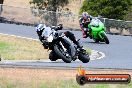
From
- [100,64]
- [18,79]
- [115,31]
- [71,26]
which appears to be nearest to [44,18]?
[71,26]

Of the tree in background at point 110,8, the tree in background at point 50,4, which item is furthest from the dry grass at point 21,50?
the tree in background at point 110,8

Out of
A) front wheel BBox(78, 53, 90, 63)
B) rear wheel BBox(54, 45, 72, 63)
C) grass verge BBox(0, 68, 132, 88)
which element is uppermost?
rear wheel BBox(54, 45, 72, 63)

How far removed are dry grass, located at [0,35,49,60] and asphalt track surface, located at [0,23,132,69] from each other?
235 cm

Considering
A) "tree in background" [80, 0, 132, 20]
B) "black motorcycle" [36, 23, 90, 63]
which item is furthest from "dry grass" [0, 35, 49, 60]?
"tree in background" [80, 0, 132, 20]

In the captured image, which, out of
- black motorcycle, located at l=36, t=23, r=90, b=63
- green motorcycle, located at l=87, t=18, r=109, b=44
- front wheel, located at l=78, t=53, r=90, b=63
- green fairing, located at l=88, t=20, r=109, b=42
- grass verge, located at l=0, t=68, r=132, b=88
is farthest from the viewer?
green fairing, located at l=88, t=20, r=109, b=42

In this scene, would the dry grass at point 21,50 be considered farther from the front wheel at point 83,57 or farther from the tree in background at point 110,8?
the tree in background at point 110,8

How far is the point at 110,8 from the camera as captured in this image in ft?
193

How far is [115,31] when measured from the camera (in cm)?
4359

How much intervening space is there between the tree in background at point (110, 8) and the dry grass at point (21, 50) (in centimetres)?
2600

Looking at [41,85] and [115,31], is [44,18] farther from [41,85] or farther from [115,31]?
[41,85]

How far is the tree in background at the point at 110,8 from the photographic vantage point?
58719 mm

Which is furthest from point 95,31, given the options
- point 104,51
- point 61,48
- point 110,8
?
point 110,8

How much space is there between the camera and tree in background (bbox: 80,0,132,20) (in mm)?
58719

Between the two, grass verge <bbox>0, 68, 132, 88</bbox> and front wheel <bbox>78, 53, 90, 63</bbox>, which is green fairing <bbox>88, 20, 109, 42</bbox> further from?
front wheel <bbox>78, 53, 90, 63</bbox>
